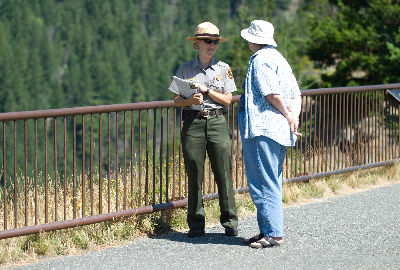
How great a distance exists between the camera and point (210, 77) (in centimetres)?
516

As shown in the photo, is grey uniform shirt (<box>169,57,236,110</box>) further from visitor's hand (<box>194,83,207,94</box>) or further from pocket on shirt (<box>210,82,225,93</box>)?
visitor's hand (<box>194,83,207,94</box>)

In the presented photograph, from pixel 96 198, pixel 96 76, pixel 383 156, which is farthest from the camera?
pixel 96 76

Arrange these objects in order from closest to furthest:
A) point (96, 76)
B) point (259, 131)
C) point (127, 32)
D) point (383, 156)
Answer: point (259, 131) → point (383, 156) → point (96, 76) → point (127, 32)

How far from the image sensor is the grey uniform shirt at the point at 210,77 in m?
5.15

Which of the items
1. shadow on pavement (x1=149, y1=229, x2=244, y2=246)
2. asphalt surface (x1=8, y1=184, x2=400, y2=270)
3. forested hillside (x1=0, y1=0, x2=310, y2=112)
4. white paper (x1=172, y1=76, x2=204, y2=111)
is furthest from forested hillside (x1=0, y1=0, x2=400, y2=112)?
white paper (x1=172, y1=76, x2=204, y2=111)

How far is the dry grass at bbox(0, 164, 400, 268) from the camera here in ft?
16.1

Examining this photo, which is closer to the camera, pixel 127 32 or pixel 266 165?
pixel 266 165

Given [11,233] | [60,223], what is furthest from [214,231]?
[11,233]

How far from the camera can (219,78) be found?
17.0 feet

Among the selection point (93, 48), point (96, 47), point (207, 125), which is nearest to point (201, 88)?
point (207, 125)

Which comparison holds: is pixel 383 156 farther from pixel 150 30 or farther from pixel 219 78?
pixel 150 30

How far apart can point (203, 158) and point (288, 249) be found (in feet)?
3.38

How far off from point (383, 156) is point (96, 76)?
144 metres

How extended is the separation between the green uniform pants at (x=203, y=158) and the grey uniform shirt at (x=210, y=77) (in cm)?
16
